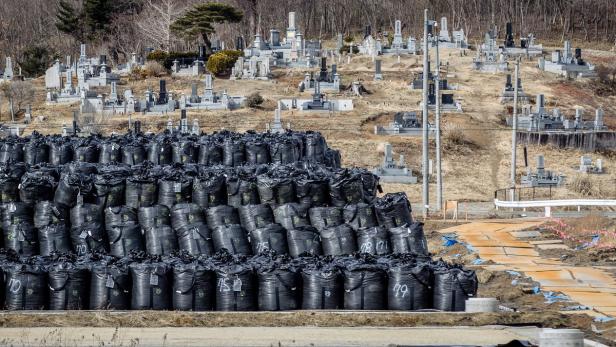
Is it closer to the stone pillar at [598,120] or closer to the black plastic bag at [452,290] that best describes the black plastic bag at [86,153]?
the black plastic bag at [452,290]

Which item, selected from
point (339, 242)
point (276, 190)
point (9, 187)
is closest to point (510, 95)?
point (276, 190)

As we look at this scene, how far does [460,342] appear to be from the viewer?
20953 millimetres

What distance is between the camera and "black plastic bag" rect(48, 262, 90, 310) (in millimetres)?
25047

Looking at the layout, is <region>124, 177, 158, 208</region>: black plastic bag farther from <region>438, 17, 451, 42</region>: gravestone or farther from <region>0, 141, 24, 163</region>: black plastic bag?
<region>438, 17, 451, 42</region>: gravestone

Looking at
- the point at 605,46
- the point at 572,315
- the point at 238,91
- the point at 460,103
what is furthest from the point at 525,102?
the point at 572,315

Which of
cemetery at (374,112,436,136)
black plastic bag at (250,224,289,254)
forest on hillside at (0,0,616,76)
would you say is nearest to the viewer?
black plastic bag at (250,224,289,254)

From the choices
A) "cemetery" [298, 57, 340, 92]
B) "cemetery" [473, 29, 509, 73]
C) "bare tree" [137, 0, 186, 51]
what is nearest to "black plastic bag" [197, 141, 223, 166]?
"cemetery" [298, 57, 340, 92]

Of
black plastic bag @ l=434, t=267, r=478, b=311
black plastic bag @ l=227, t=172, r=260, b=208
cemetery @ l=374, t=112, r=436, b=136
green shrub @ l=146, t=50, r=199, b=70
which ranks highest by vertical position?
green shrub @ l=146, t=50, r=199, b=70

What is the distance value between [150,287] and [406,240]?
235 inches

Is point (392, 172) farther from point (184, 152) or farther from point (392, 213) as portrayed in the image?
point (392, 213)

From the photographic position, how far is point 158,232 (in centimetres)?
2850

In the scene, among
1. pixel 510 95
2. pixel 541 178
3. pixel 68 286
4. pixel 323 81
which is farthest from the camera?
pixel 323 81

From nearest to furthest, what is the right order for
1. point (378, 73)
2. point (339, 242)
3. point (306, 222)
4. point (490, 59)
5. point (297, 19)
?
point (339, 242)
point (306, 222)
point (378, 73)
point (490, 59)
point (297, 19)

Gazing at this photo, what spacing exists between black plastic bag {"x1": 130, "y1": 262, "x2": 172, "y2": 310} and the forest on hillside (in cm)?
7346
